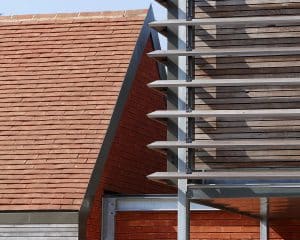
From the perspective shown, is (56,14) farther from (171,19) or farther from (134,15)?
(171,19)

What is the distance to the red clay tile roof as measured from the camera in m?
15.4

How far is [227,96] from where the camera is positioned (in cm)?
1157

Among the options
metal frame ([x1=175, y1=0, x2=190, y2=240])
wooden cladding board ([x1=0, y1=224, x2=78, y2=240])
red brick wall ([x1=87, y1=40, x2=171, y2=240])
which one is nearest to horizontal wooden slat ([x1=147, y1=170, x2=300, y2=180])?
metal frame ([x1=175, y1=0, x2=190, y2=240])

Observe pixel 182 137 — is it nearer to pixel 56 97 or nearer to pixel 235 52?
pixel 235 52

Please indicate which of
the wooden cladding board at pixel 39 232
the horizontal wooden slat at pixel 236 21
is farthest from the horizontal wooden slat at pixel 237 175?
the wooden cladding board at pixel 39 232

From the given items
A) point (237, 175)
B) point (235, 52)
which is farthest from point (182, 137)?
point (235, 52)

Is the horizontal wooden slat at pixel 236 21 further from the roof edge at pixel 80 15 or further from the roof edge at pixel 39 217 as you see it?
the roof edge at pixel 80 15

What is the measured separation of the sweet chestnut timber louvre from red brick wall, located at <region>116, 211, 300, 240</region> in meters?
4.51

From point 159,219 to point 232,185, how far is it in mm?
5234

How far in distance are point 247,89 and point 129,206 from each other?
17.9 feet

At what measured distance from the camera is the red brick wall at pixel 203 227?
1600 cm

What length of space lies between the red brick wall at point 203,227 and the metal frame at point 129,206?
110 mm

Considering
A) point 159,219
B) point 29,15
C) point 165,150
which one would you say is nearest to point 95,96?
point 159,219

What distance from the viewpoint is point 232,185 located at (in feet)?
36.8
